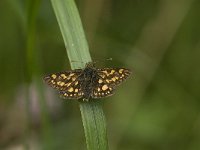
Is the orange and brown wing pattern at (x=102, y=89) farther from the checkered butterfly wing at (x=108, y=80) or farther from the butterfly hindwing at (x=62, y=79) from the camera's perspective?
the butterfly hindwing at (x=62, y=79)

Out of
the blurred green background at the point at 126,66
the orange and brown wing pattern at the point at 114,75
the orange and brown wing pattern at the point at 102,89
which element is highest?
the orange and brown wing pattern at the point at 114,75

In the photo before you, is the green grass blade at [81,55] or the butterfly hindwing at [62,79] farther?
the butterfly hindwing at [62,79]

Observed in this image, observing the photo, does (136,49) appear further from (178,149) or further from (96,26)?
(178,149)

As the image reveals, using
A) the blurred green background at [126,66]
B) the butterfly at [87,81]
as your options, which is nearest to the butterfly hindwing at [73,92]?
the butterfly at [87,81]

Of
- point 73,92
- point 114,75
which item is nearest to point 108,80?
point 114,75

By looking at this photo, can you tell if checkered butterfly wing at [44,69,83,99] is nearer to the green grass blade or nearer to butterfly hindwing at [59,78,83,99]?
butterfly hindwing at [59,78,83,99]

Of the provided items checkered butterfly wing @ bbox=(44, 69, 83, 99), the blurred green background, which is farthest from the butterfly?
the blurred green background

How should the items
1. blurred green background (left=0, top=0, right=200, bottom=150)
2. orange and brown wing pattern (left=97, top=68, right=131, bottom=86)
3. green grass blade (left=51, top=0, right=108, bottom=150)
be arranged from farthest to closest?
blurred green background (left=0, top=0, right=200, bottom=150), orange and brown wing pattern (left=97, top=68, right=131, bottom=86), green grass blade (left=51, top=0, right=108, bottom=150)
